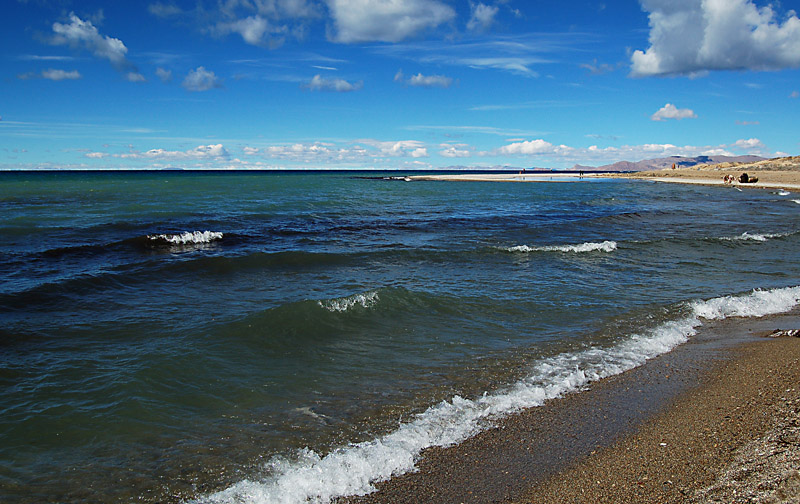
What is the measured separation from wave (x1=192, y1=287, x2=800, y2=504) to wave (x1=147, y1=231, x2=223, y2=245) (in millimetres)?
16302

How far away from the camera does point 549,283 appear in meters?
13.0

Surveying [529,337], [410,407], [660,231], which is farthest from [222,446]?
[660,231]

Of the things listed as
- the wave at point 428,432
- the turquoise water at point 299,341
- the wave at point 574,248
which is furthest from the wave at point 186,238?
the wave at point 428,432

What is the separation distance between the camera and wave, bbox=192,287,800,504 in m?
4.44

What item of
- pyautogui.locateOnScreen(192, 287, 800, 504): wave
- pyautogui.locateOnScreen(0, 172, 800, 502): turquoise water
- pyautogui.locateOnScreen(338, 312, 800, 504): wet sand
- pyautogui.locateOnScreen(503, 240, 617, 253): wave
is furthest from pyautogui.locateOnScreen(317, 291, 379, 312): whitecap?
pyautogui.locateOnScreen(503, 240, 617, 253): wave

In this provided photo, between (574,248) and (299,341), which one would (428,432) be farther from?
(574,248)

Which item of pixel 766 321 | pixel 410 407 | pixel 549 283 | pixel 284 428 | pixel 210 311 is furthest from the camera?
pixel 549 283

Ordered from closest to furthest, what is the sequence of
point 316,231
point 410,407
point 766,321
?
point 410,407
point 766,321
point 316,231

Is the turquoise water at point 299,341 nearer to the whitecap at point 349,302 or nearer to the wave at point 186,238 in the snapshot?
the whitecap at point 349,302

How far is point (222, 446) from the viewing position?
522 cm

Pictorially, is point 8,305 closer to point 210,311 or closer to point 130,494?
point 210,311

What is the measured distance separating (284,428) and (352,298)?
214 inches

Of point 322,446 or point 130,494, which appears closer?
point 130,494

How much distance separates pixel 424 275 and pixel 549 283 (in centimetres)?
356
